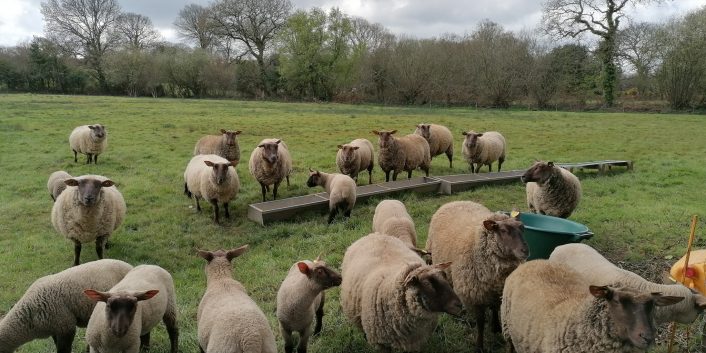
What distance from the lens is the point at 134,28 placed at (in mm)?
55156

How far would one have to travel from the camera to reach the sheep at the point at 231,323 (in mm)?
3461

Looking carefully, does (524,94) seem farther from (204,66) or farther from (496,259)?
(496,259)

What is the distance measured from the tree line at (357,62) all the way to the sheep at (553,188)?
31.5m

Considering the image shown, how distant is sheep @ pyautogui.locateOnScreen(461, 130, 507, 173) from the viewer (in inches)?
506

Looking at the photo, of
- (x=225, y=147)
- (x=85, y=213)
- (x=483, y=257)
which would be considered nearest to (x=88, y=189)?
(x=85, y=213)

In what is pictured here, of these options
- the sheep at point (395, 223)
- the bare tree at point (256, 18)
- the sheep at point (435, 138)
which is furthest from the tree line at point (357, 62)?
the sheep at point (395, 223)

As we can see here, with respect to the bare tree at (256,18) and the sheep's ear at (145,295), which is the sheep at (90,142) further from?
the bare tree at (256,18)

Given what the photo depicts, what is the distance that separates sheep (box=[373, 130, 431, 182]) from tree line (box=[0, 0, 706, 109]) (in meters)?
27.7

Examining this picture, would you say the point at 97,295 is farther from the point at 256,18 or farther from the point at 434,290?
the point at 256,18

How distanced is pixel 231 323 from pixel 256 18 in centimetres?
5015

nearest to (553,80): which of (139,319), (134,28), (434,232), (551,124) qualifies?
(551,124)

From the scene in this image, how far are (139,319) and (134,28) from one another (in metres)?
59.6

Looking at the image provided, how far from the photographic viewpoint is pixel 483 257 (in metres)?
4.69

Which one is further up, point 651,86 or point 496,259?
point 651,86
